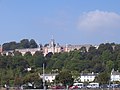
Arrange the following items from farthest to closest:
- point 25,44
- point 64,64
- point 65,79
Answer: point 25,44 → point 64,64 → point 65,79

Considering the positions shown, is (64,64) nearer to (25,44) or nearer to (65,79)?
(65,79)

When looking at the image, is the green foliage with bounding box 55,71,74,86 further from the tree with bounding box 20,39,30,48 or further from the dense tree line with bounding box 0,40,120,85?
the tree with bounding box 20,39,30,48

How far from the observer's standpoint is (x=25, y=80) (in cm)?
5403

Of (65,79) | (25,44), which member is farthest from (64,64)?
(25,44)

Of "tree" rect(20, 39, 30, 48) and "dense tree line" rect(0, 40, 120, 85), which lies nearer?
"dense tree line" rect(0, 40, 120, 85)

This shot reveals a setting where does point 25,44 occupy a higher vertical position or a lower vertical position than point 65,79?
higher

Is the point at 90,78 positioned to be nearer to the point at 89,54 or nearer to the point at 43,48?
the point at 89,54

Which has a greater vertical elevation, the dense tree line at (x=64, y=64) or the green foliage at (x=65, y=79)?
the dense tree line at (x=64, y=64)

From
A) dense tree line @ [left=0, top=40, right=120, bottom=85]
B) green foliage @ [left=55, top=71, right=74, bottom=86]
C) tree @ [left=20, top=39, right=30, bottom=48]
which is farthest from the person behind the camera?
tree @ [left=20, top=39, right=30, bottom=48]

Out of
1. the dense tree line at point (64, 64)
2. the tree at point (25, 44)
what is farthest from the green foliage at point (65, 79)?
the tree at point (25, 44)

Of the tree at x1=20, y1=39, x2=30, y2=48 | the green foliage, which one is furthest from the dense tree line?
the tree at x1=20, y1=39, x2=30, y2=48

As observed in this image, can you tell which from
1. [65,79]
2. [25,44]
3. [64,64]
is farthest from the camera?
[25,44]

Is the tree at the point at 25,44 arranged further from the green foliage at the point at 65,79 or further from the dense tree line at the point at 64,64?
the green foliage at the point at 65,79

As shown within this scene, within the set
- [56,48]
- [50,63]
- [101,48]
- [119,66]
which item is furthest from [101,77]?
[56,48]
